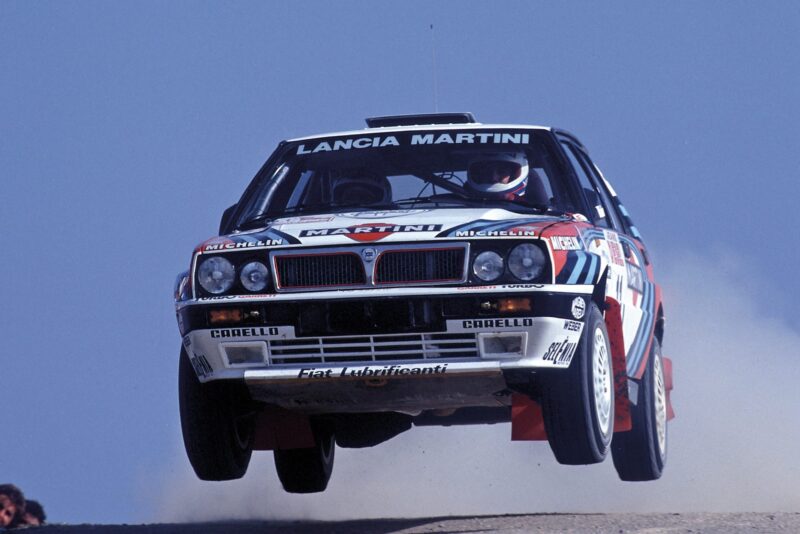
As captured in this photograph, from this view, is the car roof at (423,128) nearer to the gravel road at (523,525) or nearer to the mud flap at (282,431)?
the mud flap at (282,431)

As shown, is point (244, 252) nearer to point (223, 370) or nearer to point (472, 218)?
point (223, 370)

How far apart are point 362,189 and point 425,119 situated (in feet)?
2.67

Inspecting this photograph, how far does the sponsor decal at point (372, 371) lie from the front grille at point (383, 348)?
0.05 meters

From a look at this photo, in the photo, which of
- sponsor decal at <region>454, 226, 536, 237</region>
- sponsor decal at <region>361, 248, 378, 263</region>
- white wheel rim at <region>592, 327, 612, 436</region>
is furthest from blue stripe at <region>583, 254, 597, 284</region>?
sponsor decal at <region>361, 248, 378, 263</region>

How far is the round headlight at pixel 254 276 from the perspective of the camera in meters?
7.05

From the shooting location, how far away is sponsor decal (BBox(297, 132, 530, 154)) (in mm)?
8109

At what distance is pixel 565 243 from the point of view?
7004 millimetres

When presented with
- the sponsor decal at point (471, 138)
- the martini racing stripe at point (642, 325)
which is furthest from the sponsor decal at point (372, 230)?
the sponsor decal at point (471, 138)

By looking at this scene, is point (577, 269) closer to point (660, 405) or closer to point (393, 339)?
point (393, 339)

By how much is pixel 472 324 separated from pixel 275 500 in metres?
4.99

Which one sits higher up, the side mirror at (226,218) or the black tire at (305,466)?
the side mirror at (226,218)

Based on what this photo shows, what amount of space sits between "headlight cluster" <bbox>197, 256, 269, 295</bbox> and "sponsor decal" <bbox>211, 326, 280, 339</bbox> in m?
0.17

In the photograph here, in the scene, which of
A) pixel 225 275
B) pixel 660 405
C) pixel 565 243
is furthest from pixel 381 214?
pixel 660 405

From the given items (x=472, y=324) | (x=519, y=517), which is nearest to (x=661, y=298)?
(x=519, y=517)
